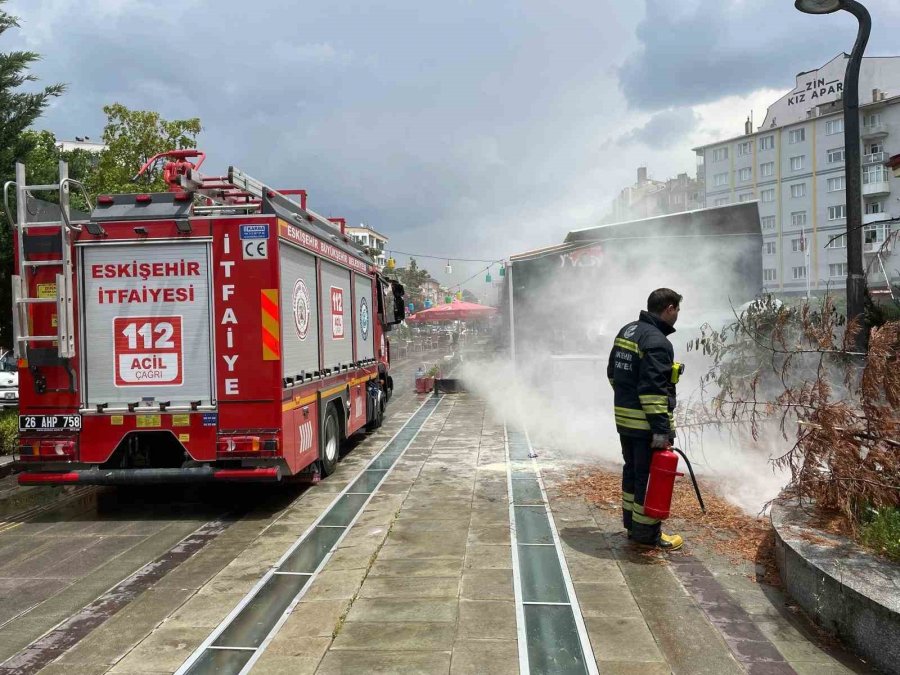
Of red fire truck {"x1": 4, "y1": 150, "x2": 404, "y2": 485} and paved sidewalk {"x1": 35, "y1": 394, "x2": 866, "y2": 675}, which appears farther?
red fire truck {"x1": 4, "y1": 150, "x2": 404, "y2": 485}

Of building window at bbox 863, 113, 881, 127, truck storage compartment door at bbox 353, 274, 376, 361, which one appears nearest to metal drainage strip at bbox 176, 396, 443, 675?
truck storage compartment door at bbox 353, 274, 376, 361

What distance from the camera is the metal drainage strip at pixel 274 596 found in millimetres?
3605

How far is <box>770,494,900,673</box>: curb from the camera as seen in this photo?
3283 millimetres

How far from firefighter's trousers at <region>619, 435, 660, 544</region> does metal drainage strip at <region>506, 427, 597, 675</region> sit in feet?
2.08

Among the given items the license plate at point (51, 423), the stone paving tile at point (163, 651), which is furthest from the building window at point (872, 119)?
the stone paving tile at point (163, 651)

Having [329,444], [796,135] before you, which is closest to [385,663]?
[329,444]

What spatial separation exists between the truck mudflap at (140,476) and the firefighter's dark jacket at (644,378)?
3223 millimetres

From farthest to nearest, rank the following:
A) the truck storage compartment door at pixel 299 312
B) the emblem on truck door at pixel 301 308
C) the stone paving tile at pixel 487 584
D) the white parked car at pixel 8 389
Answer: the white parked car at pixel 8 389 < the emblem on truck door at pixel 301 308 < the truck storage compartment door at pixel 299 312 < the stone paving tile at pixel 487 584

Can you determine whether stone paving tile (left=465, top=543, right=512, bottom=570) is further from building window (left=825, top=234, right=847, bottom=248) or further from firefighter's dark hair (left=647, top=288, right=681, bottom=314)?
building window (left=825, top=234, right=847, bottom=248)

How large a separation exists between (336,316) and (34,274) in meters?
3.47

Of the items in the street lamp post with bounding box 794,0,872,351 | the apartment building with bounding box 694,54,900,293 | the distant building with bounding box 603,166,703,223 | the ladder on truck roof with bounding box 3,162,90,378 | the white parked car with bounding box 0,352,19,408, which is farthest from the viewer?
the distant building with bounding box 603,166,703,223

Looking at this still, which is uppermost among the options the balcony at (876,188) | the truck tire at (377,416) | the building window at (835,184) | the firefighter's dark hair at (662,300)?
the building window at (835,184)

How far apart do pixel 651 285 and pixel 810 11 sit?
705cm

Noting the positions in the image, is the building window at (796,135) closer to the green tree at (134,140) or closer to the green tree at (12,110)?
the green tree at (134,140)
